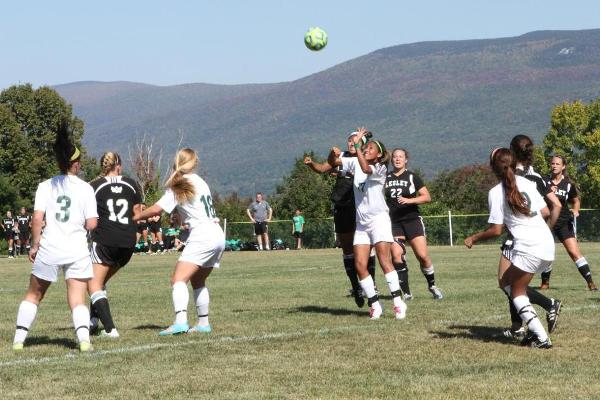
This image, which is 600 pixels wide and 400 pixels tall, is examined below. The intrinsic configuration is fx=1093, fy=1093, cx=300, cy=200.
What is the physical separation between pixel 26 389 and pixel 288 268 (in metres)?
17.8

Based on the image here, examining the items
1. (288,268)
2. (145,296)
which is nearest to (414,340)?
Answer: (145,296)

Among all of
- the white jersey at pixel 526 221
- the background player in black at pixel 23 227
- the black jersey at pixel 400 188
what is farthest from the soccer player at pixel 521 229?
the background player in black at pixel 23 227

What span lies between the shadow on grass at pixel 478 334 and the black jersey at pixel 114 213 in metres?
3.29

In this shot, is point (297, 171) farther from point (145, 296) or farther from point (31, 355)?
point (31, 355)

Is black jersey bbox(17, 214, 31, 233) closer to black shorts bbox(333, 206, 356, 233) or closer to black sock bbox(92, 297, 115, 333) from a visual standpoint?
black shorts bbox(333, 206, 356, 233)

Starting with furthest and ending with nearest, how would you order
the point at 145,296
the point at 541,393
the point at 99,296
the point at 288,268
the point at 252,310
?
1. the point at 288,268
2. the point at 145,296
3. the point at 252,310
4. the point at 99,296
5. the point at 541,393

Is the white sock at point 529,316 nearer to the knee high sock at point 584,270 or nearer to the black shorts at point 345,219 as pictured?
the black shorts at point 345,219

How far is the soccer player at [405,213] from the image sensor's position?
1484 centimetres

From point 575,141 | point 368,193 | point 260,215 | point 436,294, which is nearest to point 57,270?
point 368,193

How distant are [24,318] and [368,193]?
13.3 ft

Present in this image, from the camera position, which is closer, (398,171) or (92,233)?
(92,233)

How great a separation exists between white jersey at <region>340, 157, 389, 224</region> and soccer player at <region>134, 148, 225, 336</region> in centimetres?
192

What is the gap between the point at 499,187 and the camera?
952 cm

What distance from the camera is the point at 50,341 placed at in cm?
1076
